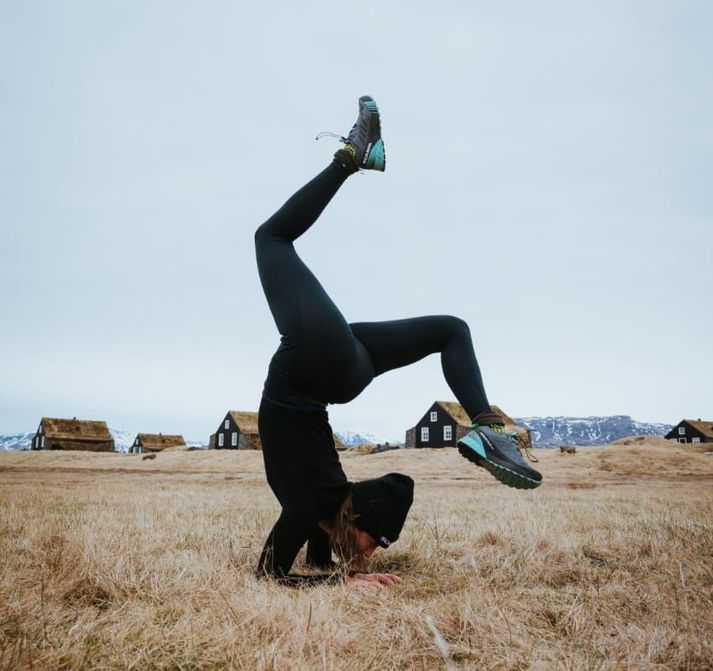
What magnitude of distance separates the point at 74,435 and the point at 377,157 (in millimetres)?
87157

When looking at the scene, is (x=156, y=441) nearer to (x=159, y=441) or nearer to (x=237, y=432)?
(x=159, y=441)

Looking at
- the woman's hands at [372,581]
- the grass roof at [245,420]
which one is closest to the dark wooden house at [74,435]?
the grass roof at [245,420]

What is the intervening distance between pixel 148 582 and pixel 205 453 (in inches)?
2029

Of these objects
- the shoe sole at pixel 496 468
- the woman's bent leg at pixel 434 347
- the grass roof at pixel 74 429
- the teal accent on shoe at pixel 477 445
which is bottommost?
the grass roof at pixel 74 429

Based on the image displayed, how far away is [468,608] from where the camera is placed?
93.6 inches

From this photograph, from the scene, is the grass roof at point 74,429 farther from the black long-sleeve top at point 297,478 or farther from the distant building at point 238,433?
the black long-sleeve top at point 297,478

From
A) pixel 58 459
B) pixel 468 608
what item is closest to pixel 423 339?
pixel 468 608

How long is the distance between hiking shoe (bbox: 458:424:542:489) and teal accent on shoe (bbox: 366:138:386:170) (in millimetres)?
1857

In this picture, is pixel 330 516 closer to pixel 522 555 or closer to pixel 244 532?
pixel 522 555

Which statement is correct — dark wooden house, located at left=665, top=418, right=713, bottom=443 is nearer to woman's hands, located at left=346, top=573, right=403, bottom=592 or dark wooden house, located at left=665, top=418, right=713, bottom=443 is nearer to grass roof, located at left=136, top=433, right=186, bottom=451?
grass roof, located at left=136, top=433, right=186, bottom=451

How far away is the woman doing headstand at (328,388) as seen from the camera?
3.40 metres

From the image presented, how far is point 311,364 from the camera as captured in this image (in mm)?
3471

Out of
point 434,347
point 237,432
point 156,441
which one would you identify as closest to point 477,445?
point 434,347

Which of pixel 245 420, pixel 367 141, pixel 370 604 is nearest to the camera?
pixel 370 604
